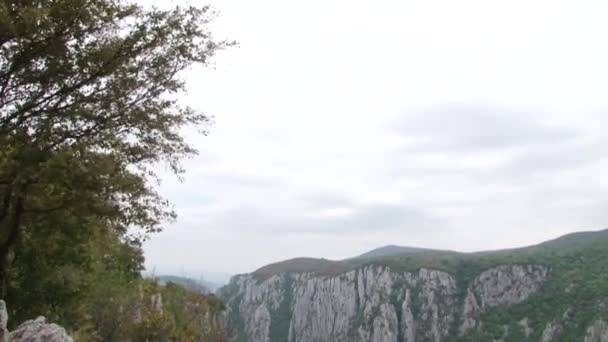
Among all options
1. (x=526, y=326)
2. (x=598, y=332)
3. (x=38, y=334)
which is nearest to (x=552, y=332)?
(x=526, y=326)

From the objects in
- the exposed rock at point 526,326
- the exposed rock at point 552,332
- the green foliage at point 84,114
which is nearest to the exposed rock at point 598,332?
the exposed rock at point 552,332

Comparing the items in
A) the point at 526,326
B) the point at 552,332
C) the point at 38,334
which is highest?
the point at 38,334

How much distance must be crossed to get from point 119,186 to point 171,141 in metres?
1.70

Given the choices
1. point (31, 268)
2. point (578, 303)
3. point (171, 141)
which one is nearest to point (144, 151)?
point (171, 141)

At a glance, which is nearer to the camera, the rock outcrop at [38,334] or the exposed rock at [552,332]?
the rock outcrop at [38,334]

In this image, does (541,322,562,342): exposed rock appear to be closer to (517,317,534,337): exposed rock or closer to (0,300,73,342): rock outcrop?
(517,317,534,337): exposed rock

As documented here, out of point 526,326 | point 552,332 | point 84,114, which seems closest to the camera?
point 84,114

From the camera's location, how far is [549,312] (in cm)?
17688

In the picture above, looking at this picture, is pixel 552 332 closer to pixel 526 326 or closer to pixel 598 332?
pixel 526 326

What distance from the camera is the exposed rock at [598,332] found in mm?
148500

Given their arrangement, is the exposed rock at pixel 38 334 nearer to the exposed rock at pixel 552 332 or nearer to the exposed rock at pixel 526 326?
the exposed rock at pixel 552 332

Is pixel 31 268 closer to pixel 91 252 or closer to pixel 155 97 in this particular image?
pixel 91 252

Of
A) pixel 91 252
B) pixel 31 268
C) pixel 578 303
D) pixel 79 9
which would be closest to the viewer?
pixel 79 9

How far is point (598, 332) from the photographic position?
493ft
